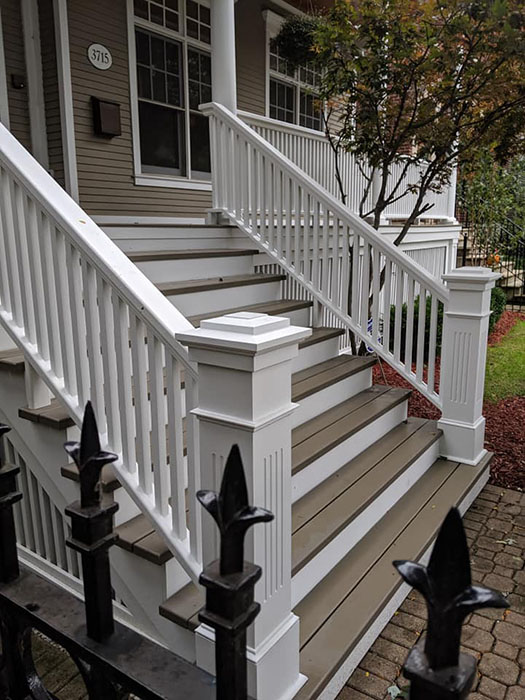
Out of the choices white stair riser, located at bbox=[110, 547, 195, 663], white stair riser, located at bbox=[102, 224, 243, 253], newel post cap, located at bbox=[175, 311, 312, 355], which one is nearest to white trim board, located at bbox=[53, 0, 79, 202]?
white stair riser, located at bbox=[102, 224, 243, 253]

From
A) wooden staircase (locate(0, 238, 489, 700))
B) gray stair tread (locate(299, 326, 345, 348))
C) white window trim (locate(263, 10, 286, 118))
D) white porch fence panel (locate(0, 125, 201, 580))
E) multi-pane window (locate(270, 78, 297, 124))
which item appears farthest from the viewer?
multi-pane window (locate(270, 78, 297, 124))

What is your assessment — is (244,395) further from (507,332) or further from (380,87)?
(507,332)

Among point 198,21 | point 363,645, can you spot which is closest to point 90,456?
point 363,645

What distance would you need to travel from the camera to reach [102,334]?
7.14ft

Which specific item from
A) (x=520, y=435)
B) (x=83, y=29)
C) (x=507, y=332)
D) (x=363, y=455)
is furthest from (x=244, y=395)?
(x=507, y=332)

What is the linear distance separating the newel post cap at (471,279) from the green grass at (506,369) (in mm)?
2259

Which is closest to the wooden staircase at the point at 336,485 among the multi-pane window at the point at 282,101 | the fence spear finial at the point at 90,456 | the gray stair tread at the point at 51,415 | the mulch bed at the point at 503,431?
the mulch bed at the point at 503,431

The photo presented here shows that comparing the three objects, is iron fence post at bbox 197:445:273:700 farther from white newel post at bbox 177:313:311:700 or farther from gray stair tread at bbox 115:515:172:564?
gray stair tread at bbox 115:515:172:564

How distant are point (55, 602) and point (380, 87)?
4553mm

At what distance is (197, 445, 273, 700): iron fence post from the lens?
2.79 feet

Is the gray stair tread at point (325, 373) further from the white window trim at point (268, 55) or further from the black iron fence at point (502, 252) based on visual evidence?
the black iron fence at point (502, 252)

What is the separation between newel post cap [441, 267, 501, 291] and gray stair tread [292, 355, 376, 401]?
2.84 feet

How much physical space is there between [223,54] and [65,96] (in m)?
1.51

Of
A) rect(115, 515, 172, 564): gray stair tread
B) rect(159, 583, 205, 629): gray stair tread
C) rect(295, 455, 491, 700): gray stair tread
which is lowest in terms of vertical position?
rect(295, 455, 491, 700): gray stair tread
